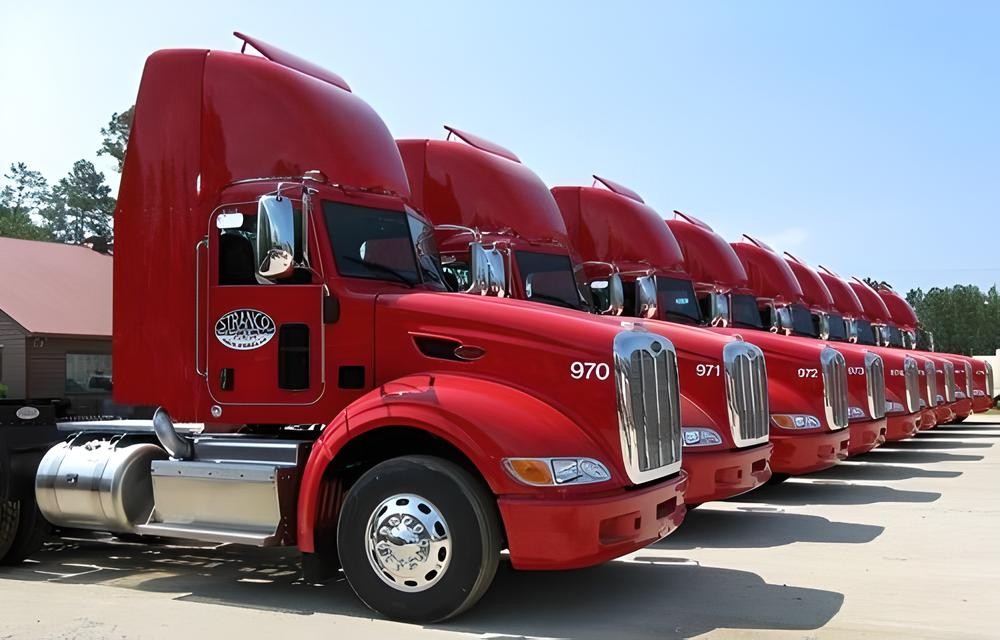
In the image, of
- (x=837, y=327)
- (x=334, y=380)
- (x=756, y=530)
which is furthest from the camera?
(x=837, y=327)

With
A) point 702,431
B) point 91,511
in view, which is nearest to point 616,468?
point 702,431

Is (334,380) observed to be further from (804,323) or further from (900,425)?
(900,425)

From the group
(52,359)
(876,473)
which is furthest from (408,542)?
(876,473)

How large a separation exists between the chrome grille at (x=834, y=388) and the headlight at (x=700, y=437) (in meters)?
3.11

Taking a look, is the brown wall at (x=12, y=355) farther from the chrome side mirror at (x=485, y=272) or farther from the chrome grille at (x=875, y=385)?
the chrome grille at (x=875, y=385)

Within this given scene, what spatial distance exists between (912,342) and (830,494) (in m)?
12.7

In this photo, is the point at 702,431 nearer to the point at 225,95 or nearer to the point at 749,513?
the point at 749,513

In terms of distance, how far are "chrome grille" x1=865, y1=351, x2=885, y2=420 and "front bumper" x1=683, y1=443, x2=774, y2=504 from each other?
202 inches

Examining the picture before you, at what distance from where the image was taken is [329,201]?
260 inches

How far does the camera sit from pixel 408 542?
5.62m

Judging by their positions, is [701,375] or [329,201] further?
[701,375]

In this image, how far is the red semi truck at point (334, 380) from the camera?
18.2 feet

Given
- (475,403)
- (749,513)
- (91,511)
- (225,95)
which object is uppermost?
(225,95)

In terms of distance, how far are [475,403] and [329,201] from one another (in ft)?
6.06
